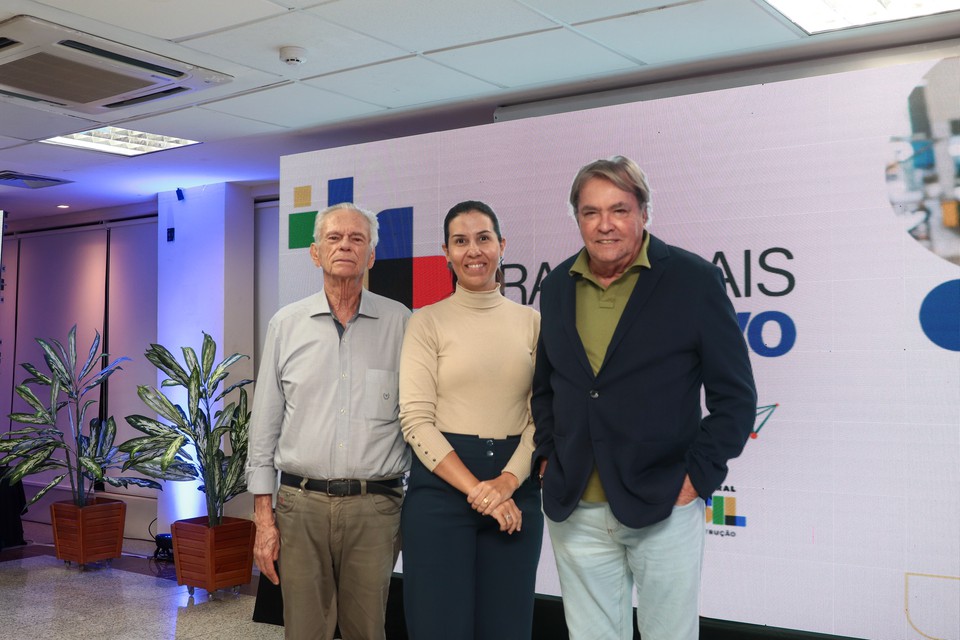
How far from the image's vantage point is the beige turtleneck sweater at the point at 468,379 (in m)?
2.27

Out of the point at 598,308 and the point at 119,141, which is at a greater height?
the point at 119,141

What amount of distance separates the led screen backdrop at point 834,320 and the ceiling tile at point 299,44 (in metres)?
1.01

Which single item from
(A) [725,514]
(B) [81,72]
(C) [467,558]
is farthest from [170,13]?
(A) [725,514]

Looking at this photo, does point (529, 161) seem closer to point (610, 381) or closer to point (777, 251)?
point (777, 251)

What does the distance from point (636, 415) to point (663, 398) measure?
64 millimetres

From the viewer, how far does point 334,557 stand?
2523 millimetres

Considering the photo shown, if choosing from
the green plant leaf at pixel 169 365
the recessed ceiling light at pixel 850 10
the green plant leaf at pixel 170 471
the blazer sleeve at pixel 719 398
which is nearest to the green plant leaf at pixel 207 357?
the green plant leaf at pixel 169 365

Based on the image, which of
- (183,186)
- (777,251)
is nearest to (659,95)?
(777,251)

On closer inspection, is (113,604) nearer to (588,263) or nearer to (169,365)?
(169,365)

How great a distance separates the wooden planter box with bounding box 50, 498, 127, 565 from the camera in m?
5.75

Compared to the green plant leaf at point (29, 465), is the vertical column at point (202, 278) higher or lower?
higher

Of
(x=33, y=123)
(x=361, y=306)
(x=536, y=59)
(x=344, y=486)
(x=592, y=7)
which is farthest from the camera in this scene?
(x=33, y=123)

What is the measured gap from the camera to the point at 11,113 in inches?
180

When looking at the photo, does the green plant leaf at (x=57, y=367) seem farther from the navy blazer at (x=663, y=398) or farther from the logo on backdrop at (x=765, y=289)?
the navy blazer at (x=663, y=398)
